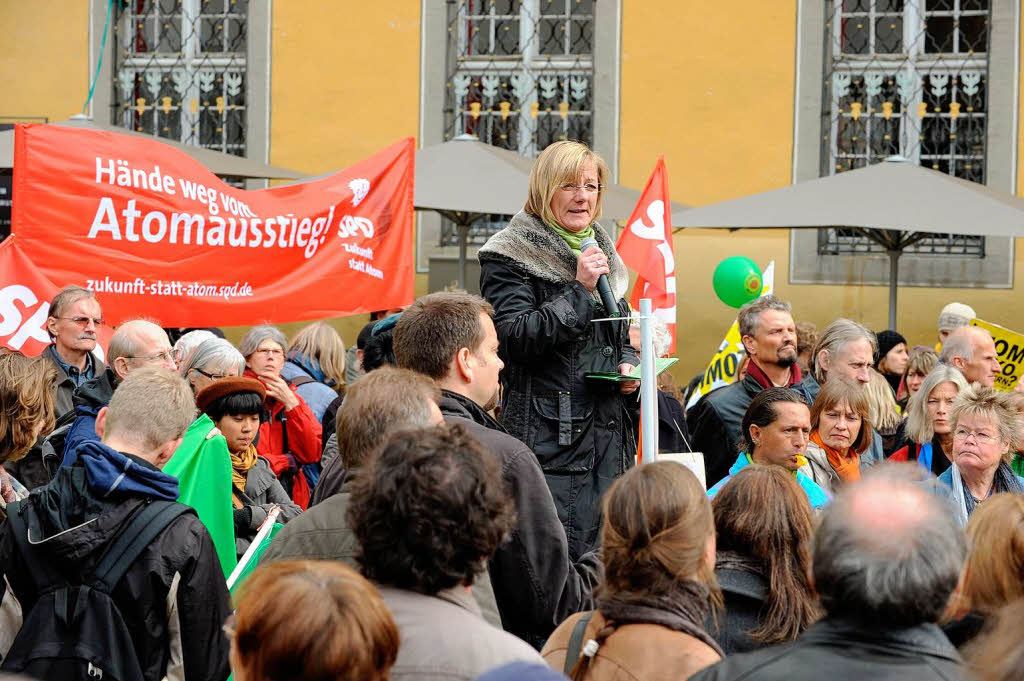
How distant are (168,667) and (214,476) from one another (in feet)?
2.99

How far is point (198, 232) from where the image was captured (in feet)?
22.2

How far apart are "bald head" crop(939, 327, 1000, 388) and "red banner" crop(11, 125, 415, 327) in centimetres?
298

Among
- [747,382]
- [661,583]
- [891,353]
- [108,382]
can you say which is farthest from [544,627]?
[891,353]

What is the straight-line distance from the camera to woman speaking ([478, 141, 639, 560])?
4.45 m

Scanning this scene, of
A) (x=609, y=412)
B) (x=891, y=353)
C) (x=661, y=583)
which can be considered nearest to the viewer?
(x=661, y=583)

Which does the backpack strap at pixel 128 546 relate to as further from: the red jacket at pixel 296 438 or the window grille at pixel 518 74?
the window grille at pixel 518 74

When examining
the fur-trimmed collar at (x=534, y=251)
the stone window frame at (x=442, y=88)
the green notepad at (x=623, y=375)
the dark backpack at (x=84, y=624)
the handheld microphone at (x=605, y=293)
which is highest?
the stone window frame at (x=442, y=88)

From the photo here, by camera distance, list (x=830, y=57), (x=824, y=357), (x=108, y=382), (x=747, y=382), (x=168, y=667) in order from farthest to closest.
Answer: (x=830, y=57), (x=824, y=357), (x=747, y=382), (x=108, y=382), (x=168, y=667)

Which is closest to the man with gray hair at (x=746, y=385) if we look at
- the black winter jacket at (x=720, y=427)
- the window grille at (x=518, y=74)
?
the black winter jacket at (x=720, y=427)

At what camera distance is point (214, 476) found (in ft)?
15.2

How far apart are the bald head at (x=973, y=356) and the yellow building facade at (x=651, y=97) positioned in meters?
4.23

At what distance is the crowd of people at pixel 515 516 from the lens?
2.37 meters

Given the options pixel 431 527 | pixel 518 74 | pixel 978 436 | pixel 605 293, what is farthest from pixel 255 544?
pixel 518 74

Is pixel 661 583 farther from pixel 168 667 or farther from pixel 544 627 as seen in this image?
pixel 168 667
